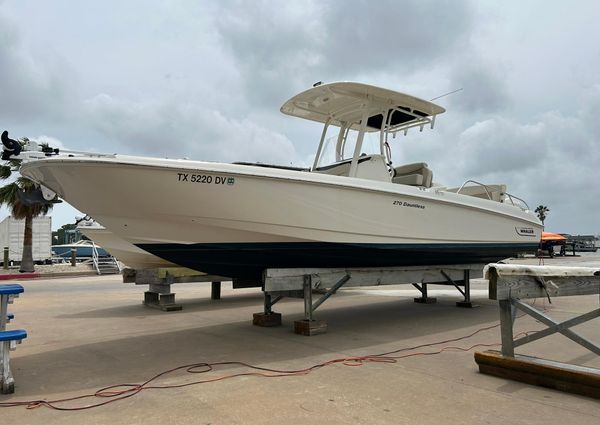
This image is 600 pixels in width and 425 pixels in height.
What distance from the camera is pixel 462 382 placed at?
3695 mm

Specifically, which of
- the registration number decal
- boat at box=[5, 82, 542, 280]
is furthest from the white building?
the registration number decal

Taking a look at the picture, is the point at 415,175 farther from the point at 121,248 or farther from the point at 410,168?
the point at 121,248

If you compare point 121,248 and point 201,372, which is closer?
point 201,372

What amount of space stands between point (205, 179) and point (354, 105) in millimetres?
3174

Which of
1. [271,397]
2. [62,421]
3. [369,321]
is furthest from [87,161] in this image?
[369,321]

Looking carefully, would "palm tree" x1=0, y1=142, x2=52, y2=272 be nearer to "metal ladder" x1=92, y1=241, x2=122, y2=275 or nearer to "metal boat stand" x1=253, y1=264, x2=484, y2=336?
"metal ladder" x1=92, y1=241, x2=122, y2=275

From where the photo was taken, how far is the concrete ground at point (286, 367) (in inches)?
119

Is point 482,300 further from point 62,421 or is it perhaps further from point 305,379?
point 62,421

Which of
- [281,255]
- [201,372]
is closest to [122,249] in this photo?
[281,255]

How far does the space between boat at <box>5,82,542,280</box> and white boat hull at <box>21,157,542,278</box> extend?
12mm

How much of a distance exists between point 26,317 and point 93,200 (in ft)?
13.7

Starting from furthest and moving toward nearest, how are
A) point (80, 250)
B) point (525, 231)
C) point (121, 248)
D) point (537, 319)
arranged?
point (80, 250), point (121, 248), point (525, 231), point (537, 319)

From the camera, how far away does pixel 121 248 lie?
9266 mm

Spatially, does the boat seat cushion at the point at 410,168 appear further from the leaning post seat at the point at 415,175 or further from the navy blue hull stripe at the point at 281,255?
the navy blue hull stripe at the point at 281,255
